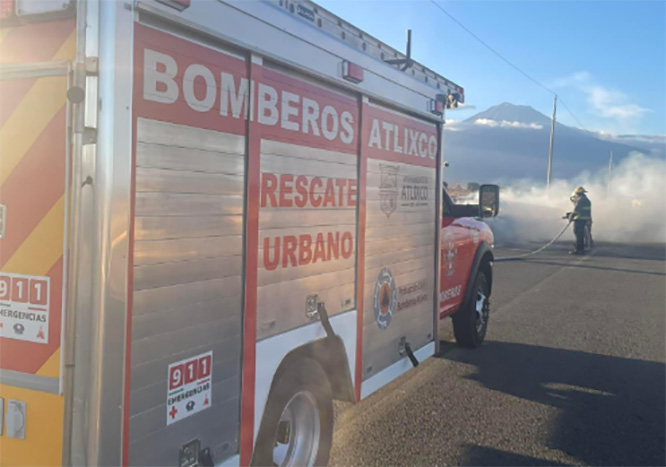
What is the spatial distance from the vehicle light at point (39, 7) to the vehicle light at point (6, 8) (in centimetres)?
3

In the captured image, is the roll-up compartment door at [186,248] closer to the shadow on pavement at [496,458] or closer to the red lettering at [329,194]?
the red lettering at [329,194]

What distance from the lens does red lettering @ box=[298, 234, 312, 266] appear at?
129 inches

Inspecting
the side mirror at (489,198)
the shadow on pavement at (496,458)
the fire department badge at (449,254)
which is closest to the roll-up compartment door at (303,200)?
the shadow on pavement at (496,458)

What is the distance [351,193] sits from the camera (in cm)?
378

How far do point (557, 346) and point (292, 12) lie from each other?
224 inches

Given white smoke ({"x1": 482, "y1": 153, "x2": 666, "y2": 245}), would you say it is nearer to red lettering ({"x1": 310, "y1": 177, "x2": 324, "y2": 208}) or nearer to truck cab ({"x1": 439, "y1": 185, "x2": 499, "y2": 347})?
truck cab ({"x1": 439, "y1": 185, "x2": 499, "y2": 347})

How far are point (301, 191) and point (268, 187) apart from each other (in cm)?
32

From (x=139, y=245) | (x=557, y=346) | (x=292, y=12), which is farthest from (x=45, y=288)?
(x=557, y=346)

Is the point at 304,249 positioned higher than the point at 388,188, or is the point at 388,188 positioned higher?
the point at 388,188

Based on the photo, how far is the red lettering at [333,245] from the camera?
3.55 meters

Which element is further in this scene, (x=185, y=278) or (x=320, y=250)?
(x=320, y=250)

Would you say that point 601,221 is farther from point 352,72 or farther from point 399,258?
point 352,72

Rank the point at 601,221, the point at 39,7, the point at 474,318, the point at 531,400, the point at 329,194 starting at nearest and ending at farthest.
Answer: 1. the point at 39,7
2. the point at 329,194
3. the point at 531,400
4. the point at 474,318
5. the point at 601,221

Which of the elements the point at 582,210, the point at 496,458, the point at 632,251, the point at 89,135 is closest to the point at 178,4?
the point at 89,135
